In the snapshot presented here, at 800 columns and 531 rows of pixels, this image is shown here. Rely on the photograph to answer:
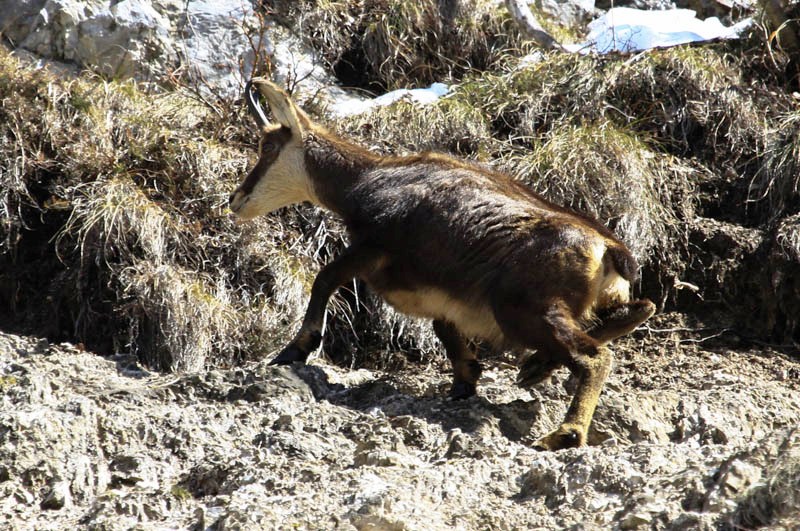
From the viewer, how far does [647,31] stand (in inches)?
374

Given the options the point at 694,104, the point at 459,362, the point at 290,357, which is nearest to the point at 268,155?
the point at 290,357

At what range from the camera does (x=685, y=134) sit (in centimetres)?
865

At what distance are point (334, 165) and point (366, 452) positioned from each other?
2512mm

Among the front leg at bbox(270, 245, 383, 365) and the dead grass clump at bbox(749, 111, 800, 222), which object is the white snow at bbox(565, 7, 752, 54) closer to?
the dead grass clump at bbox(749, 111, 800, 222)

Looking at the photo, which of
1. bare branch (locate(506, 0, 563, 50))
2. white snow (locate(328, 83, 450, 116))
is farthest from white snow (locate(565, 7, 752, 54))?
white snow (locate(328, 83, 450, 116))

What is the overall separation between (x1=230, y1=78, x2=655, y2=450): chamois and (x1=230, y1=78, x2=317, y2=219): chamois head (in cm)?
5

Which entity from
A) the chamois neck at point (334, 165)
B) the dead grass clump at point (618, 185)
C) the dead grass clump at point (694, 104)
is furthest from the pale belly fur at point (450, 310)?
the dead grass clump at point (694, 104)

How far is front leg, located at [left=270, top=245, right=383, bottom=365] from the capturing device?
6148mm

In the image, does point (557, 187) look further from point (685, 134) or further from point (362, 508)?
point (362, 508)

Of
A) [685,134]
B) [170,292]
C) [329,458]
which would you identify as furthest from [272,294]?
[685,134]

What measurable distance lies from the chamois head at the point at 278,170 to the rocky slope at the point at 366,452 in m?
1.14

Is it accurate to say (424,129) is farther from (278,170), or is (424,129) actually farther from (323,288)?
(323,288)

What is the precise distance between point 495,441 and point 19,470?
2.02 metres

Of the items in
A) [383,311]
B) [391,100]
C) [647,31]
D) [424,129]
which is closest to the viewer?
[383,311]
